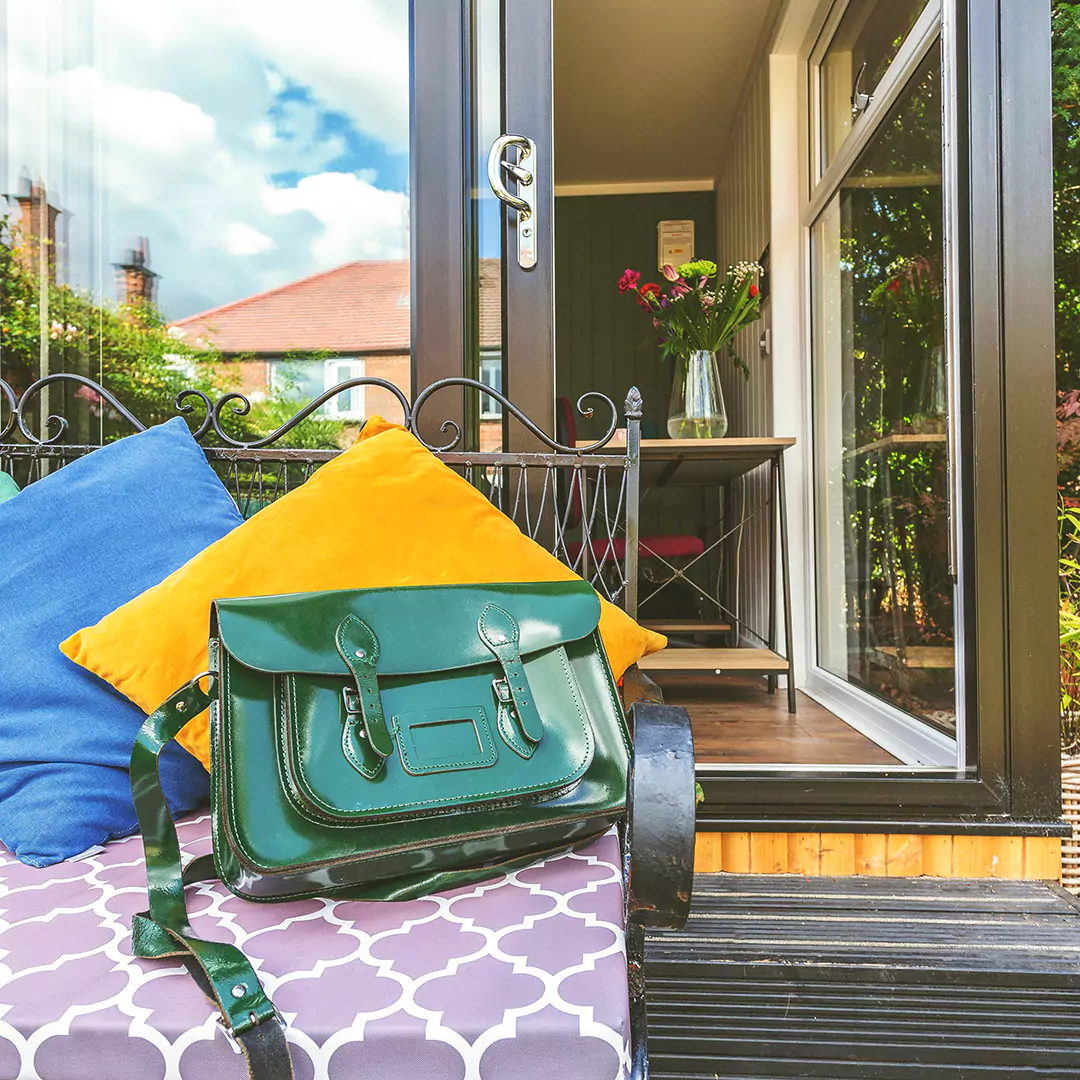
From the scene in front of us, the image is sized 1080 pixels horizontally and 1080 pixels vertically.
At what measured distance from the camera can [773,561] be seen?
2.86m

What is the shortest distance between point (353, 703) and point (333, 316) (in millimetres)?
1589

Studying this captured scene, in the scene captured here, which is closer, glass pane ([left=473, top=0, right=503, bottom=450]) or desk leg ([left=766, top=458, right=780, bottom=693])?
glass pane ([left=473, top=0, right=503, bottom=450])

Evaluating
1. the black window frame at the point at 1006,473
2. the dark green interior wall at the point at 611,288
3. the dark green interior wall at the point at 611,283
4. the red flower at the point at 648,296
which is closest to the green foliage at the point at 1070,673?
the black window frame at the point at 1006,473

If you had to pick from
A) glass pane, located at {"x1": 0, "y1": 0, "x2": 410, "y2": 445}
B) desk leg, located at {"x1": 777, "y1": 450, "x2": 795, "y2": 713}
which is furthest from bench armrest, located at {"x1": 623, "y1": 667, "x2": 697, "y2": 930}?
desk leg, located at {"x1": 777, "y1": 450, "x2": 795, "y2": 713}

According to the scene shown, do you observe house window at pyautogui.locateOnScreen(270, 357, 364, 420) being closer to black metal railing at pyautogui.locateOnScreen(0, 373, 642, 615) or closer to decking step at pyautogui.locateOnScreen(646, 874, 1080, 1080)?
black metal railing at pyautogui.locateOnScreen(0, 373, 642, 615)

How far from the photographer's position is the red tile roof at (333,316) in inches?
67.9

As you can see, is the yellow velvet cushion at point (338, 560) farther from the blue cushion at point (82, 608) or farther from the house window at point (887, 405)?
the house window at point (887, 405)

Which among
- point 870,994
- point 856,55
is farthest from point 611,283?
point 870,994

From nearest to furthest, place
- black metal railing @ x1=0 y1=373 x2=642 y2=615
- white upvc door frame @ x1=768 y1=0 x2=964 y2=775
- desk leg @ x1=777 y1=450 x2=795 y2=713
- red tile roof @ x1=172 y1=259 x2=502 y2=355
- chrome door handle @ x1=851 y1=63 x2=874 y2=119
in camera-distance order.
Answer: black metal railing @ x1=0 y1=373 x2=642 y2=615 < red tile roof @ x1=172 y1=259 x2=502 y2=355 < chrome door handle @ x1=851 y1=63 x2=874 y2=119 < desk leg @ x1=777 y1=450 x2=795 y2=713 < white upvc door frame @ x1=768 y1=0 x2=964 y2=775

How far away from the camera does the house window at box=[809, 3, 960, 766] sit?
1.89 m

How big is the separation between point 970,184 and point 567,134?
3.27 meters

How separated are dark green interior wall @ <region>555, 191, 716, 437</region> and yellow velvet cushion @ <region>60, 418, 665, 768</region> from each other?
12.7ft

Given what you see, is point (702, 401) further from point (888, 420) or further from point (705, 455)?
point (888, 420)

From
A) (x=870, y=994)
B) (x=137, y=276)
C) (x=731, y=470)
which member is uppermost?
(x=137, y=276)
